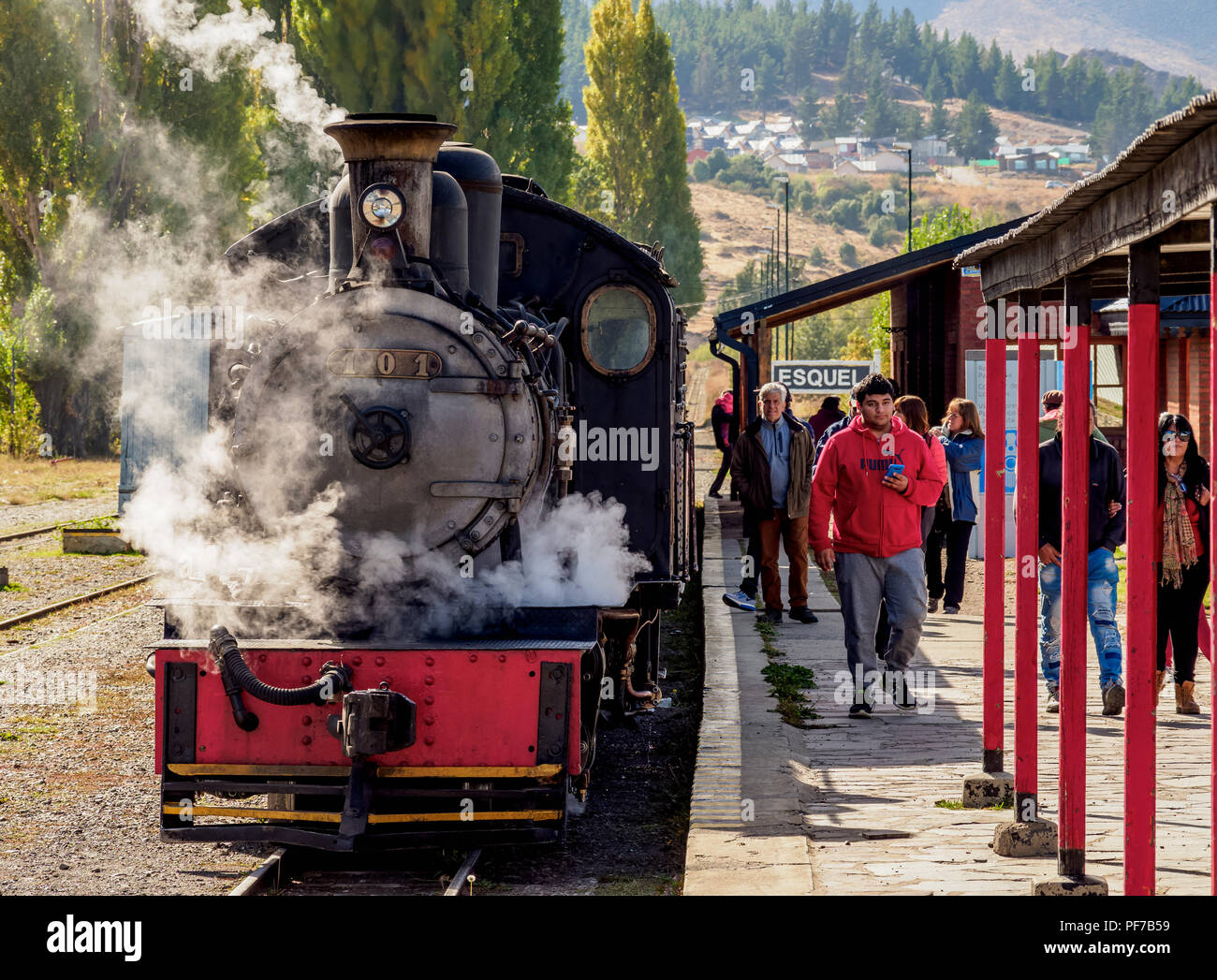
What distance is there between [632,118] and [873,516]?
49.0m

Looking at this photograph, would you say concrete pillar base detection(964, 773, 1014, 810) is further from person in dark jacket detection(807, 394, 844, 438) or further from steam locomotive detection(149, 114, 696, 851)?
person in dark jacket detection(807, 394, 844, 438)

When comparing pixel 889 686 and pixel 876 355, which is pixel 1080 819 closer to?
pixel 889 686

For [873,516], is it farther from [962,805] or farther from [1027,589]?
[1027,589]

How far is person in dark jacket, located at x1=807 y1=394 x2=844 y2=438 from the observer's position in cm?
1255

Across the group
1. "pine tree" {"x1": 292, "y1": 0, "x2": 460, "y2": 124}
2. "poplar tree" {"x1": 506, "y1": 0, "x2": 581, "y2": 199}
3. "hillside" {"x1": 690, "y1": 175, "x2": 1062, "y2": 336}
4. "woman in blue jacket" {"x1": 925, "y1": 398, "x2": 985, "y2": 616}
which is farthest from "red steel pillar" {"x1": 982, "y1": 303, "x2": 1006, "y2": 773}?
"hillside" {"x1": 690, "y1": 175, "x2": 1062, "y2": 336}

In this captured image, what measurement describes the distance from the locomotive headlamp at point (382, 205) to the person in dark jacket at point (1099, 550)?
151 inches

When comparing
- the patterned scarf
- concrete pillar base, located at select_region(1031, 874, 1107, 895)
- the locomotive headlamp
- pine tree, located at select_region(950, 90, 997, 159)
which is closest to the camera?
concrete pillar base, located at select_region(1031, 874, 1107, 895)

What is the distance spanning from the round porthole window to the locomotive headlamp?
1742mm

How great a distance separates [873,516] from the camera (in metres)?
7.57

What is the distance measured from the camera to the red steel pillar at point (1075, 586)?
14.9ft

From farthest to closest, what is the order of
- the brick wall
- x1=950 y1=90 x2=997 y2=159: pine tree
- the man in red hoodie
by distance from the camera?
x1=950 y1=90 x2=997 y2=159: pine tree
the brick wall
the man in red hoodie

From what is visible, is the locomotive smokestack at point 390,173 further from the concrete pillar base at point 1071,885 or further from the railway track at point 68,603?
the railway track at point 68,603

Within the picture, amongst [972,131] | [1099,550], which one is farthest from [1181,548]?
[972,131]

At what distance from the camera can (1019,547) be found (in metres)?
5.50
